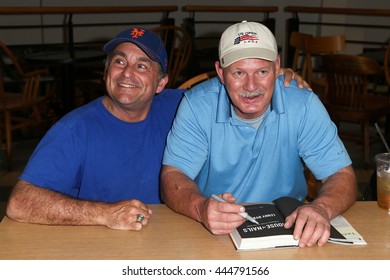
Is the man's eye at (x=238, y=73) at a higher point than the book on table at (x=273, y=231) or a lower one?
higher

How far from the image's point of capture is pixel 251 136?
2.01 metres

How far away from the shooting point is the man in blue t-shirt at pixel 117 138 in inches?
75.7

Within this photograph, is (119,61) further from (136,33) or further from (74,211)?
(74,211)

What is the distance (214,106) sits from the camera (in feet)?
6.70

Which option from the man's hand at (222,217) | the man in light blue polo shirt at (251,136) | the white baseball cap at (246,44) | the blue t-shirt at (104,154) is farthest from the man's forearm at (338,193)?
the blue t-shirt at (104,154)

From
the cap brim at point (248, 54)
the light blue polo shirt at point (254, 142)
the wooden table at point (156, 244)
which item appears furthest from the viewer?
the light blue polo shirt at point (254, 142)

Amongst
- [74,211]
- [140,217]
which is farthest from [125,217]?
[74,211]

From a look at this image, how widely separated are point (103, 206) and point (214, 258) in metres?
0.37

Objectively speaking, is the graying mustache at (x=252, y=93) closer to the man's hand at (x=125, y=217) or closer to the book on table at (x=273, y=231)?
the book on table at (x=273, y=231)

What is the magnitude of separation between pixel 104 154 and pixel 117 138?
0.22 feet

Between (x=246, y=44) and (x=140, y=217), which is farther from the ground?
(x=246, y=44)

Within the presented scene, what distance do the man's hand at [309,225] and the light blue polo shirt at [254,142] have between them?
0.37 metres

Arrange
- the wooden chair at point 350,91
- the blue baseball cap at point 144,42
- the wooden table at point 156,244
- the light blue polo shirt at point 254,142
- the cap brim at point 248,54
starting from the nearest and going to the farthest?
the wooden table at point 156,244 → the cap brim at point 248,54 → the light blue polo shirt at point 254,142 → the blue baseball cap at point 144,42 → the wooden chair at point 350,91
